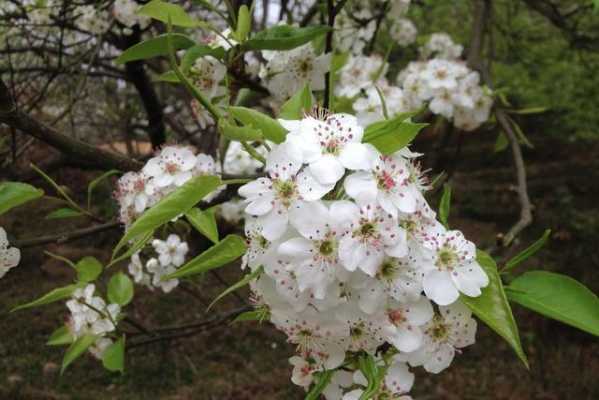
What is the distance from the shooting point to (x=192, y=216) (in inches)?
36.2

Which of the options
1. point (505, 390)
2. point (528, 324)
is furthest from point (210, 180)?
point (528, 324)

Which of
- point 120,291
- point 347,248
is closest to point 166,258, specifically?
point 120,291

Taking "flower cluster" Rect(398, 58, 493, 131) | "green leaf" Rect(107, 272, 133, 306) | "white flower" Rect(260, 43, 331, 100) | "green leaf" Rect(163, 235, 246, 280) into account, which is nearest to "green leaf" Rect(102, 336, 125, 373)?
"green leaf" Rect(107, 272, 133, 306)

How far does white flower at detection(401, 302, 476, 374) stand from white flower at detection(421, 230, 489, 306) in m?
0.09

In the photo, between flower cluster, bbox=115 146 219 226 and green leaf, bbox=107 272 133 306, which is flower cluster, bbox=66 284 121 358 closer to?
green leaf, bbox=107 272 133 306

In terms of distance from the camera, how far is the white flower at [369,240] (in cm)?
75

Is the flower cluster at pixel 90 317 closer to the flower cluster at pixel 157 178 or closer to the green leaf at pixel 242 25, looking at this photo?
the flower cluster at pixel 157 178

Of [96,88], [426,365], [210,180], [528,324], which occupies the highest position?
[210,180]

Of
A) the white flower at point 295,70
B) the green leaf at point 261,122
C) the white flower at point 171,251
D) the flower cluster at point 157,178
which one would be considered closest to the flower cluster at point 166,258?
the white flower at point 171,251

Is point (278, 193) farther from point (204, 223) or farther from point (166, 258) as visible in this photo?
point (166, 258)

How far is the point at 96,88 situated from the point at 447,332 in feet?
13.3

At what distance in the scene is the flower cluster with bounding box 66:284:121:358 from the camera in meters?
1.67

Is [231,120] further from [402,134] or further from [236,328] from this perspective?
[236,328]

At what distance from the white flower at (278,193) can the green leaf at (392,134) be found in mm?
107
